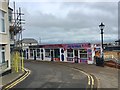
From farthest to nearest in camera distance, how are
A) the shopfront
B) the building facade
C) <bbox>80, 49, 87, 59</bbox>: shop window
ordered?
1. <bbox>80, 49, 87, 59</bbox>: shop window
2. the shopfront
3. the building facade

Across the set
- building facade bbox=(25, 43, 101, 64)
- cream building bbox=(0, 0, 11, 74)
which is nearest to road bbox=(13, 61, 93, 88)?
cream building bbox=(0, 0, 11, 74)

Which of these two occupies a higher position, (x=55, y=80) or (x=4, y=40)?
(x=4, y=40)

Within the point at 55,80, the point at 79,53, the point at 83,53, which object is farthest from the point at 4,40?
the point at 79,53

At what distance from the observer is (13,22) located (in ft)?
127

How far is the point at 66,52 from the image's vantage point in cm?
3972

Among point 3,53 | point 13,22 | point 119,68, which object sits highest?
point 13,22

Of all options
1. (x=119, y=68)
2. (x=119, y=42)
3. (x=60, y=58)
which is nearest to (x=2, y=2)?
(x=119, y=68)

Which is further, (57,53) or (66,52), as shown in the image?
(57,53)

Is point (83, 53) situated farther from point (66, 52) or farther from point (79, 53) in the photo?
point (66, 52)

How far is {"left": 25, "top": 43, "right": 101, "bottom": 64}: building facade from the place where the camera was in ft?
117

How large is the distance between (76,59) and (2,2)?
58.6 feet

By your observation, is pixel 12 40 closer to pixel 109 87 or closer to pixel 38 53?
pixel 38 53

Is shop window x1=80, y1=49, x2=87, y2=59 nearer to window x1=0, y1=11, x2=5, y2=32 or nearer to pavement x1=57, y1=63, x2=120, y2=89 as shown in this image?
pavement x1=57, y1=63, x2=120, y2=89

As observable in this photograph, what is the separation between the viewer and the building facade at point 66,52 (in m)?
35.8
